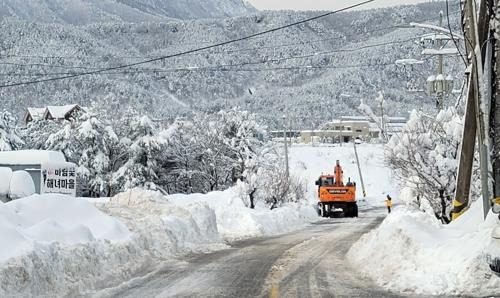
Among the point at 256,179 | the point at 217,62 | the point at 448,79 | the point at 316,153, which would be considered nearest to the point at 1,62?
the point at 217,62

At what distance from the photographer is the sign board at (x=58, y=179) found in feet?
84.6

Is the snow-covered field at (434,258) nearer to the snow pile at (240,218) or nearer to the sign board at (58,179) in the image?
the snow pile at (240,218)

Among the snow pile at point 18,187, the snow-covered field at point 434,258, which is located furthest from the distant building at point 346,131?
the snow-covered field at point 434,258

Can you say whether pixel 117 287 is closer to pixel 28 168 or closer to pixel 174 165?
pixel 28 168

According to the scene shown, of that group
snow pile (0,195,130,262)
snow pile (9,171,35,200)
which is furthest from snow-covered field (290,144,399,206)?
snow pile (0,195,130,262)

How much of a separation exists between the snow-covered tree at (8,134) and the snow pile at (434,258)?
51466mm

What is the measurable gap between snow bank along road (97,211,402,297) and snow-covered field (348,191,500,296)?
47 cm

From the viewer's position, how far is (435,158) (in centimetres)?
2047

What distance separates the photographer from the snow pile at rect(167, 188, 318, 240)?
27.5 metres

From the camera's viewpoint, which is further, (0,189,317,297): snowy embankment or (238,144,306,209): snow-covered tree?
(238,144,306,209): snow-covered tree

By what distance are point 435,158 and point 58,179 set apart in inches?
580

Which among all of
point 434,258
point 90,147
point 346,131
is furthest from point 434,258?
point 346,131

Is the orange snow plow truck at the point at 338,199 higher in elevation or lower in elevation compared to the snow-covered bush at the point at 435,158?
lower

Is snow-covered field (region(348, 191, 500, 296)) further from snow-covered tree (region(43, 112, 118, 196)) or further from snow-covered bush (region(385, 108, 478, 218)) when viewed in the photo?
snow-covered tree (region(43, 112, 118, 196))
